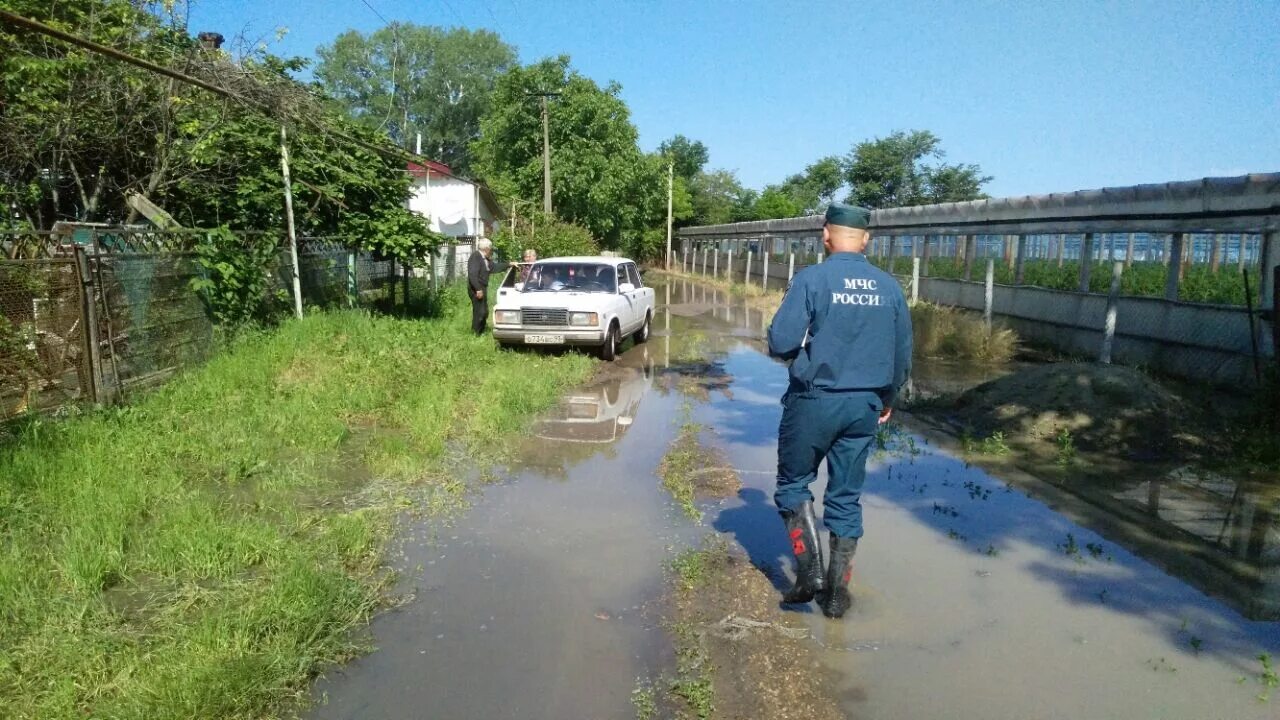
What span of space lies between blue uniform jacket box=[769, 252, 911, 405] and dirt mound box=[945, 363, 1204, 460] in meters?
4.78

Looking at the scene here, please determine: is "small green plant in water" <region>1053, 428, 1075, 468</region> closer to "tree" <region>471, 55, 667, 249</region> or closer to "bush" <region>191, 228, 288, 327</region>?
"bush" <region>191, 228, 288, 327</region>

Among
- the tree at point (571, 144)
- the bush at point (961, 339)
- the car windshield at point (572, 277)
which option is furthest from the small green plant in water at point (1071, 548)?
the tree at point (571, 144)

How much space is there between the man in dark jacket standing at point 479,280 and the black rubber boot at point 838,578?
32.3 feet

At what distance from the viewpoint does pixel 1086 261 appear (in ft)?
49.1

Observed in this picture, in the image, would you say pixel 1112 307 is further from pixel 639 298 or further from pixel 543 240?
pixel 543 240

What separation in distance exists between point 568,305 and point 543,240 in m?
15.8

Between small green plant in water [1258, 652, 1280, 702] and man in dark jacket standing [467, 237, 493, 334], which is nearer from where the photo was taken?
small green plant in water [1258, 652, 1280, 702]

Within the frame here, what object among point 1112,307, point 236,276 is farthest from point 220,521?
point 1112,307

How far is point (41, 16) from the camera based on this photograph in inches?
434

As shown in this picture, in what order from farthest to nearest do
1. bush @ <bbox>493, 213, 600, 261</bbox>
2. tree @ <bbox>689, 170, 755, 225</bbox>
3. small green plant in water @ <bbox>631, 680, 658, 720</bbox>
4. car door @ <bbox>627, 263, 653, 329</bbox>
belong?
tree @ <bbox>689, 170, 755, 225</bbox> → bush @ <bbox>493, 213, 600, 261</bbox> → car door @ <bbox>627, 263, 653, 329</bbox> → small green plant in water @ <bbox>631, 680, 658, 720</bbox>

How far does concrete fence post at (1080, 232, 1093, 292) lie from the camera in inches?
581

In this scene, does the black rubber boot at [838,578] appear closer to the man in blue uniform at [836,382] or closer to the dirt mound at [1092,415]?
the man in blue uniform at [836,382]

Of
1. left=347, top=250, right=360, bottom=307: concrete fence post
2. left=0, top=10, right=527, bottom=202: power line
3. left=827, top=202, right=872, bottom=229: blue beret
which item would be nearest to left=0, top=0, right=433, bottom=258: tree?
left=0, top=10, right=527, bottom=202: power line

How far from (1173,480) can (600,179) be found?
32.6 metres
